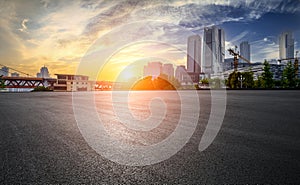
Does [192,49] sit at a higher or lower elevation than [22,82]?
higher

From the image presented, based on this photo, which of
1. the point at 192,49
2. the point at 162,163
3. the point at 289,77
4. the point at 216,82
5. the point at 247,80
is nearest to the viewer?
the point at 162,163

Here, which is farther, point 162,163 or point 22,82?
point 22,82

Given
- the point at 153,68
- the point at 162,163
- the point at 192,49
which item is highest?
the point at 192,49

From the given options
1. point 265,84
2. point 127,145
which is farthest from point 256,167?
point 265,84

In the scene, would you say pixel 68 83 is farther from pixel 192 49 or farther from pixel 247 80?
pixel 247 80

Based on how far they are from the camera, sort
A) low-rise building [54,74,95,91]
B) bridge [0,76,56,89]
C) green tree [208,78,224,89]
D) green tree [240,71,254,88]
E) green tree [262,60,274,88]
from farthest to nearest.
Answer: green tree [208,78,224,89], low-rise building [54,74,95,91], bridge [0,76,56,89], green tree [240,71,254,88], green tree [262,60,274,88]

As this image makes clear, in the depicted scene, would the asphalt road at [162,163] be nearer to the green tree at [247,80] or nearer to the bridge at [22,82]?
the green tree at [247,80]

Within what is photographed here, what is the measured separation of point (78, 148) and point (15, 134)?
2024 mm

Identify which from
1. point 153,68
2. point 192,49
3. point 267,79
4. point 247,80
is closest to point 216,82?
point 247,80

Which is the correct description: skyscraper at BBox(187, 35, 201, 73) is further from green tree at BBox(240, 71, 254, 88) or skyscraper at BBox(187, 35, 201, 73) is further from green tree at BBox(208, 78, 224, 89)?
green tree at BBox(208, 78, 224, 89)

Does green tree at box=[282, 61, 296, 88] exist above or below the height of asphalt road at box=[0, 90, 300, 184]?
above

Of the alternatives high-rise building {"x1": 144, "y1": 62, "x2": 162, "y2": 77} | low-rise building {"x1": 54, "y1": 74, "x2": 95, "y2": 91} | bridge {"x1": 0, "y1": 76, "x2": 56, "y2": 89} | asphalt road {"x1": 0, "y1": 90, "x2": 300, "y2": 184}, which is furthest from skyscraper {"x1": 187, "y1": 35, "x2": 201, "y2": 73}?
bridge {"x1": 0, "y1": 76, "x2": 56, "y2": 89}

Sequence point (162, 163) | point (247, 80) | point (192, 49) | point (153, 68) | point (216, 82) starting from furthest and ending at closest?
1. point (216, 82)
2. point (247, 80)
3. point (192, 49)
4. point (153, 68)
5. point (162, 163)

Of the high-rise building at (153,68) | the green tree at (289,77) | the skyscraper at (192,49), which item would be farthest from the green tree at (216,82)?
the high-rise building at (153,68)
